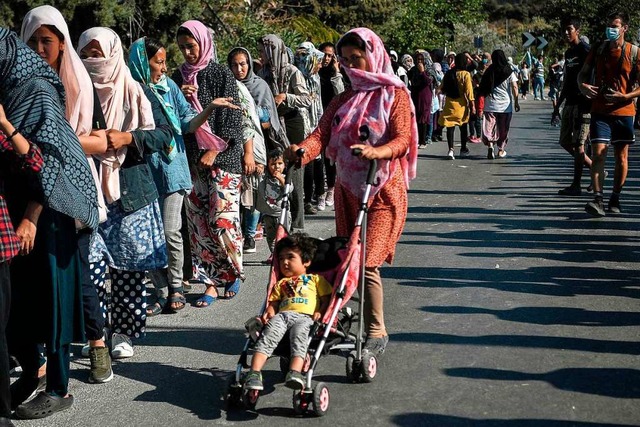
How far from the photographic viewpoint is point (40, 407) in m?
5.61

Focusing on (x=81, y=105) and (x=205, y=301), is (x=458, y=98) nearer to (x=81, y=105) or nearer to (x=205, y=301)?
(x=205, y=301)

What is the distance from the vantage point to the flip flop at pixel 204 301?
8.19 m

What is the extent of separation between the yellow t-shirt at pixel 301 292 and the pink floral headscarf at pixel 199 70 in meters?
2.39

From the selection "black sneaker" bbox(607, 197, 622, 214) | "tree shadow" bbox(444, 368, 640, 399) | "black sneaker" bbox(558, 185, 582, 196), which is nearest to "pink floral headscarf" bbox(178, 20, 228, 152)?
"tree shadow" bbox(444, 368, 640, 399)

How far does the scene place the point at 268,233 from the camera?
380 inches

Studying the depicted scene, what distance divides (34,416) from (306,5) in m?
27.8

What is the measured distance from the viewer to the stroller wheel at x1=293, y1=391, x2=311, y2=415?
544cm

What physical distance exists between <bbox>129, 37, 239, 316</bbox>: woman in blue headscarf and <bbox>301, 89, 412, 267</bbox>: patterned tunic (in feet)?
4.16

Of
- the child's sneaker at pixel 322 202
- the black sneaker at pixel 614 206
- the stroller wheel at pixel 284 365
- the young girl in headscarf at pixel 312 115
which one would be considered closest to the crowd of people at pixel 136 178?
the stroller wheel at pixel 284 365

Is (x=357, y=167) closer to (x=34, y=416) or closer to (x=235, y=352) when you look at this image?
(x=235, y=352)

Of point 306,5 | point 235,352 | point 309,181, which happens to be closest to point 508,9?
point 306,5

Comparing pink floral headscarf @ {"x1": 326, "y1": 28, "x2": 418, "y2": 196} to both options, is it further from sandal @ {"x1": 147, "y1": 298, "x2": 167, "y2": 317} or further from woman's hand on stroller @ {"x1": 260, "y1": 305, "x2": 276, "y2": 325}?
sandal @ {"x1": 147, "y1": 298, "x2": 167, "y2": 317}

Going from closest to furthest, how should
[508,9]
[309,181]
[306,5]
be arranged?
[309,181] < [306,5] < [508,9]

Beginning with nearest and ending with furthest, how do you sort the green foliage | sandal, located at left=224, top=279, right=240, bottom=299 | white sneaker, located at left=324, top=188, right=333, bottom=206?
1. sandal, located at left=224, top=279, right=240, bottom=299
2. white sneaker, located at left=324, top=188, right=333, bottom=206
3. the green foliage
